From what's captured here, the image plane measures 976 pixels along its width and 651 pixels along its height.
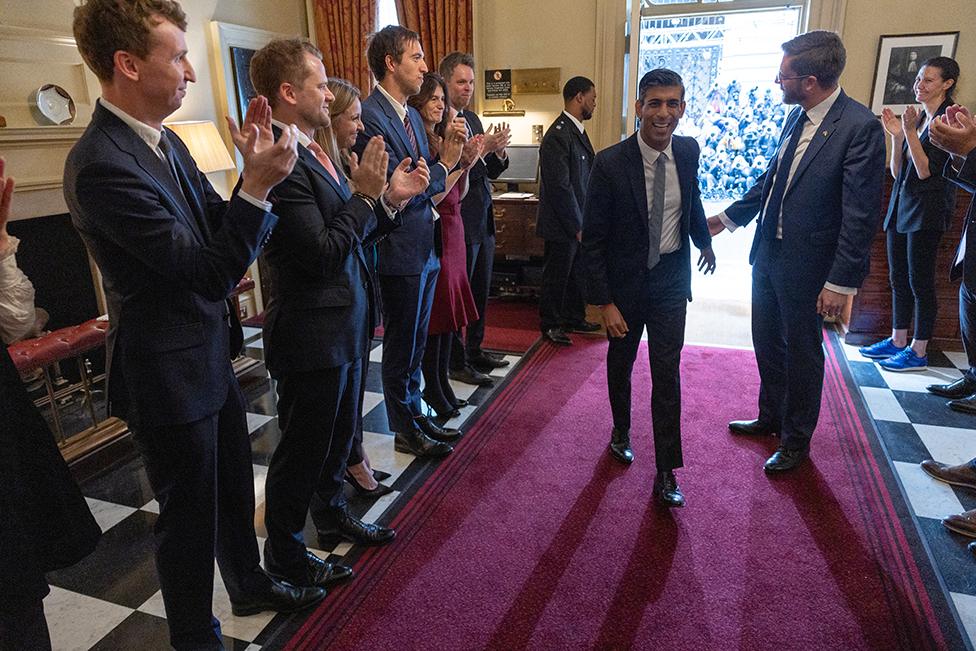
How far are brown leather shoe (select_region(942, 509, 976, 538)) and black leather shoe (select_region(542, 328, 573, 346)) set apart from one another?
89.0 inches

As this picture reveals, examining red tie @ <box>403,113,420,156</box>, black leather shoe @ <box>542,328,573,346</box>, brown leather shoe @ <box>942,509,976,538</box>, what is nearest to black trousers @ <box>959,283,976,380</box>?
brown leather shoe @ <box>942,509,976,538</box>

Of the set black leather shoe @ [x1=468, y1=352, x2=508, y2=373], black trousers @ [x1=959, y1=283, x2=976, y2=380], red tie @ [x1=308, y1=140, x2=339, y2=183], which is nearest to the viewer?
red tie @ [x1=308, y1=140, x2=339, y2=183]

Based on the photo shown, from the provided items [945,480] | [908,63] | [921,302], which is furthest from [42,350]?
[908,63]

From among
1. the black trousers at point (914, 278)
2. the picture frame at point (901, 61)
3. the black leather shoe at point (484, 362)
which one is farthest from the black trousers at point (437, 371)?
the picture frame at point (901, 61)

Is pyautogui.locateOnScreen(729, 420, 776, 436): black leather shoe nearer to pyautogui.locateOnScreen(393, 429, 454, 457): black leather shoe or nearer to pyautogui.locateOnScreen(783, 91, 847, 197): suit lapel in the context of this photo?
pyautogui.locateOnScreen(783, 91, 847, 197): suit lapel

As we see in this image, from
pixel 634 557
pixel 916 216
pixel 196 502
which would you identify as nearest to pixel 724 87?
pixel 916 216

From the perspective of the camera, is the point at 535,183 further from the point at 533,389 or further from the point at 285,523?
the point at 285,523

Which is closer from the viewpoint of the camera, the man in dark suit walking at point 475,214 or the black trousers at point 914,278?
the man in dark suit walking at point 475,214

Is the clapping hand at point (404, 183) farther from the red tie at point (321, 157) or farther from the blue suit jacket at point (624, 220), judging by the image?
the blue suit jacket at point (624, 220)

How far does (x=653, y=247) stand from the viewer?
231cm

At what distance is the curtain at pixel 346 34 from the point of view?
5.25 metres

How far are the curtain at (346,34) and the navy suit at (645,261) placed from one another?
3.51m

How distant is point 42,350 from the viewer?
2.53 m

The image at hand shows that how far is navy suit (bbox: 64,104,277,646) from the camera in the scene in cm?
125
